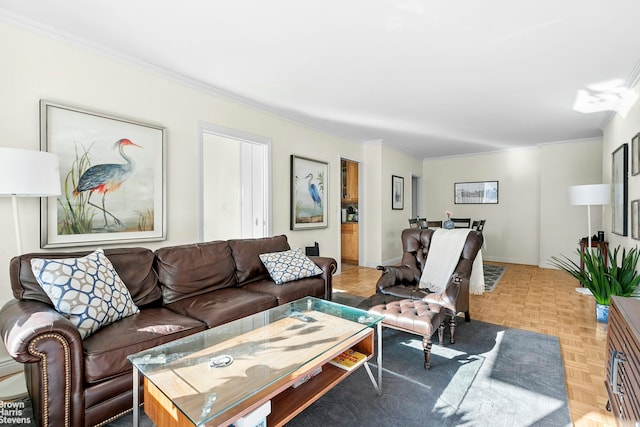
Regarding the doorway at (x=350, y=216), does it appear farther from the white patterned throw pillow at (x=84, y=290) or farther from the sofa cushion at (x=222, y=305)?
the white patterned throw pillow at (x=84, y=290)

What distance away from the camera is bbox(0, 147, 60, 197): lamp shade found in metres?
1.72

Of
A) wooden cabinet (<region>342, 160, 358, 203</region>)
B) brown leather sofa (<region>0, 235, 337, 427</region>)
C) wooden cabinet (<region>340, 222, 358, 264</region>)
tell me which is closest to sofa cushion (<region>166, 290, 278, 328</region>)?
brown leather sofa (<region>0, 235, 337, 427</region>)

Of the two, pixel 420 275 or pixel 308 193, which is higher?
pixel 308 193

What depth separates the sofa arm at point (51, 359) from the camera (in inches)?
53.6

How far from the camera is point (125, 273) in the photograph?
2.21m

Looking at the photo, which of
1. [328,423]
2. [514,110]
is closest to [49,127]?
[328,423]

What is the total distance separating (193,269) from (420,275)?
7.18 feet

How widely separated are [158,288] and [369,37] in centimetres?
244

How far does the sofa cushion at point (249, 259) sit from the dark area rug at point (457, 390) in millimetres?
1299

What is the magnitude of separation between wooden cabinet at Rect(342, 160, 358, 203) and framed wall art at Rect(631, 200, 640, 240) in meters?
3.93

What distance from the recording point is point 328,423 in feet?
5.33

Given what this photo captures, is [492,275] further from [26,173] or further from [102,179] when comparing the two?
[26,173]

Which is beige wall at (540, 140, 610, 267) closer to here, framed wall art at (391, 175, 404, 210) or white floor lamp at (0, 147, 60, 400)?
framed wall art at (391, 175, 404, 210)

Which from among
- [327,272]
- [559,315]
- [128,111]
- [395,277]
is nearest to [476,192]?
[559,315]
